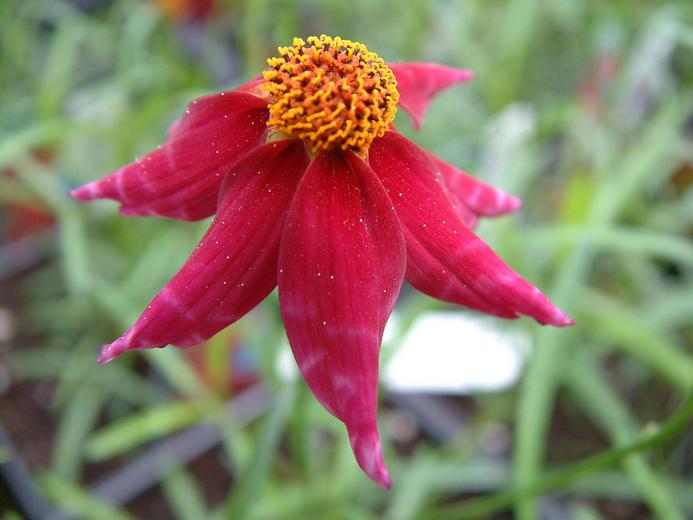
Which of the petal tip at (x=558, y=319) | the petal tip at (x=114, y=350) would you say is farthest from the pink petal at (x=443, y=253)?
the petal tip at (x=114, y=350)

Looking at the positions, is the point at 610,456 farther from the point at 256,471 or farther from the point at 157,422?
the point at 157,422

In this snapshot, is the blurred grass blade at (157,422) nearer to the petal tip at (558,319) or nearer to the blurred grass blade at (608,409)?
the blurred grass blade at (608,409)

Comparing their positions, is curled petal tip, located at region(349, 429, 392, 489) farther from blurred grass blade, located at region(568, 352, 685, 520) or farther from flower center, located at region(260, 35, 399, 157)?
blurred grass blade, located at region(568, 352, 685, 520)

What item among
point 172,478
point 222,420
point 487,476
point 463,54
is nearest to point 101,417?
point 172,478

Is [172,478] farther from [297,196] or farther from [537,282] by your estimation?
[297,196]

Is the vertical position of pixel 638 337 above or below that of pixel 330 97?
below

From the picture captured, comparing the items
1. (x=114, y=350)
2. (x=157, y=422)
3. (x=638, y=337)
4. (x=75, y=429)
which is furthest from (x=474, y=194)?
(x=75, y=429)

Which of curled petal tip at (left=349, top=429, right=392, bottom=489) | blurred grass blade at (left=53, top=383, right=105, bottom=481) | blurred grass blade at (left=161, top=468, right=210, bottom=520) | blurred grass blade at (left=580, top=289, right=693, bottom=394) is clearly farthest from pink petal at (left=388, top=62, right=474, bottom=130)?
blurred grass blade at (left=53, top=383, right=105, bottom=481)
